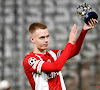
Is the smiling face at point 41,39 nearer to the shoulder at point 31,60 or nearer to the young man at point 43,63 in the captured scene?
the young man at point 43,63

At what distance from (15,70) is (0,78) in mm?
530

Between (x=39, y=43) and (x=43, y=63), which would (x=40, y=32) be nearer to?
(x=39, y=43)

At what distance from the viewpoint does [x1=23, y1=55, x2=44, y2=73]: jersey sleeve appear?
9.27ft

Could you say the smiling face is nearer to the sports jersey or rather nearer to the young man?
the young man

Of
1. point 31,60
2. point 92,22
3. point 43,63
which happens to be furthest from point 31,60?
point 92,22

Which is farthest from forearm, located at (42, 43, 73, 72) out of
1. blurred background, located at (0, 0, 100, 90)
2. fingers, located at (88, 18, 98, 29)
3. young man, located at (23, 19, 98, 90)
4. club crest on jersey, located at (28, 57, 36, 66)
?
blurred background, located at (0, 0, 100, 90)

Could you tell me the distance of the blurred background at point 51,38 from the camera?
664cm

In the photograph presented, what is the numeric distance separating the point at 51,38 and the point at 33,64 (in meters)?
4.11

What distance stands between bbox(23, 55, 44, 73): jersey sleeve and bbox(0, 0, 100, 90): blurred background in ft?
11.9

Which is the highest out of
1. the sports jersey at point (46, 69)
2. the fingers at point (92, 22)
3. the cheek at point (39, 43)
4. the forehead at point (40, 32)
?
the fingers at point (92, 22)

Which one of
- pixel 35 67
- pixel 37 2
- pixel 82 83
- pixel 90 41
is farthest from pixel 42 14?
pixel 35 67

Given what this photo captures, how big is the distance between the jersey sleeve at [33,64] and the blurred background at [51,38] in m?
3.64

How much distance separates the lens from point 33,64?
9.43 ft

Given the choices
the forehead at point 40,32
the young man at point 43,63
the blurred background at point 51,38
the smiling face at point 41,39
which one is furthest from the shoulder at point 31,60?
the blurred background at point 51,38
